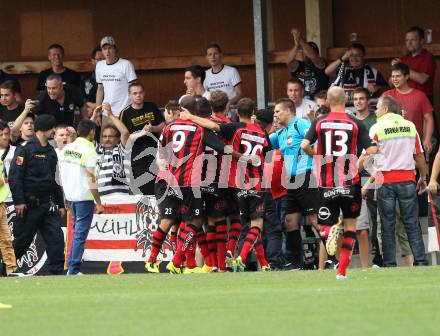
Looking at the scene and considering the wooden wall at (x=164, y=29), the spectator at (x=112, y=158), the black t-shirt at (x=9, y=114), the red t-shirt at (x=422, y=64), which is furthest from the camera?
the wooden wall at (x=164, y=29)

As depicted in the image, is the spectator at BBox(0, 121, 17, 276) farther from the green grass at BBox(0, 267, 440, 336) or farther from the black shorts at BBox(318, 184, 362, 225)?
the black shorts at BBox(318, 184, 362, 225)

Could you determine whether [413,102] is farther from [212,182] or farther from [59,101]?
[59,101]

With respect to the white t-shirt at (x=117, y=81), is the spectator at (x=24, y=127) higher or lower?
lower

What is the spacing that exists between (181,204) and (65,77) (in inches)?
214

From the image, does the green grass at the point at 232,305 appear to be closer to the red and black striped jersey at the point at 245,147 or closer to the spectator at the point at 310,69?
the red and black striped jersey at the point at 245,147

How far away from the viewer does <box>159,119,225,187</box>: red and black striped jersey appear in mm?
16297

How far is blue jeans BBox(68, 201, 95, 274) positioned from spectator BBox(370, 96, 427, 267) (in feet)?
13.1

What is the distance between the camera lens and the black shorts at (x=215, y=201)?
16594 mm

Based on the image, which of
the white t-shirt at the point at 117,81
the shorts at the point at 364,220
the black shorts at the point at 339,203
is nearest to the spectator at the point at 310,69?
the white t-shirt at the point at 117,81

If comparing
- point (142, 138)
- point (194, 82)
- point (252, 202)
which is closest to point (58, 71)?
point (142, 138)

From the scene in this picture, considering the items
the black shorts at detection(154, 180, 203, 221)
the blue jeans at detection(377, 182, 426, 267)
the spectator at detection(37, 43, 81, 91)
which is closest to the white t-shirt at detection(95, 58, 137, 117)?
the spectator at detection(37, 43, 81, 91)

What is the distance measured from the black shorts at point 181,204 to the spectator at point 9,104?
428 cm

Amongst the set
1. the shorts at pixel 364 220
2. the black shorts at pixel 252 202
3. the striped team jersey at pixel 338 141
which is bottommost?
the shorts at pixel 364 220

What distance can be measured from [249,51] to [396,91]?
4.51 m
